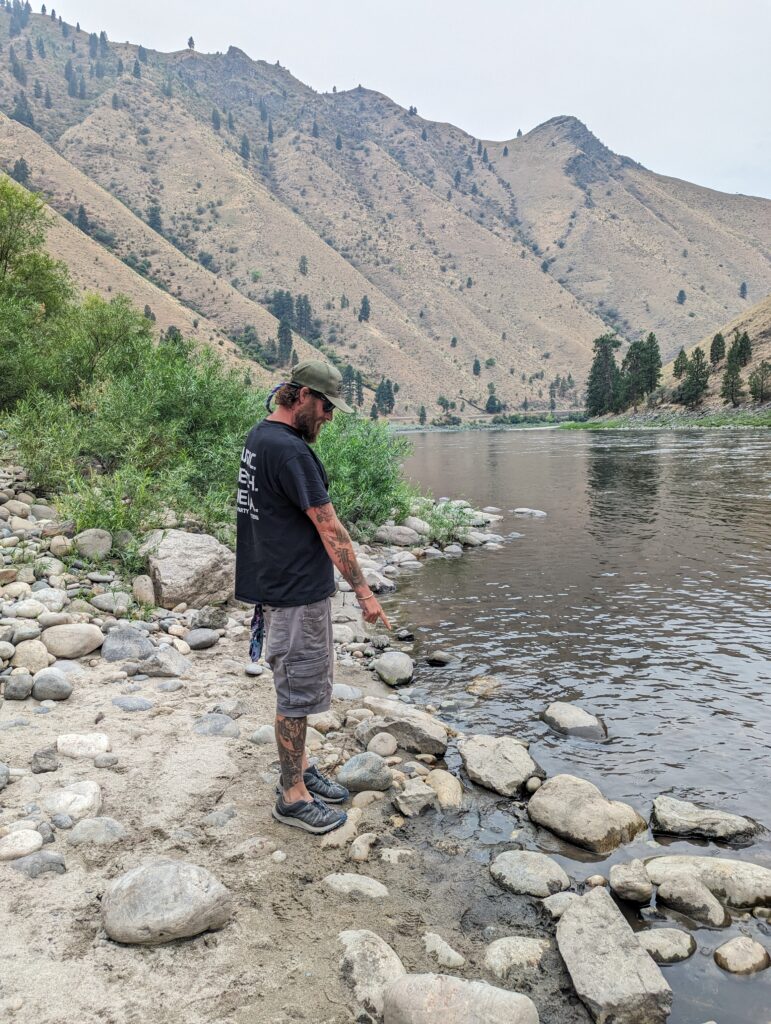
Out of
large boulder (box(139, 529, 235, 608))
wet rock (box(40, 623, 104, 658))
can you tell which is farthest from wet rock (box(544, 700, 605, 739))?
wet rock (box(40, 623, 104, 658))

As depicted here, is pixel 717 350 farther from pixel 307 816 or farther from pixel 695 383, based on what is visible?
pixel 307 816

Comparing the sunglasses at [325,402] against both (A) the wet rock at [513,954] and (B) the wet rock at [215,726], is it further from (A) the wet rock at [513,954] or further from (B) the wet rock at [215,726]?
(A) the wet rock at [513,954]

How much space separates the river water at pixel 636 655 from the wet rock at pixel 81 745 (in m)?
2.99

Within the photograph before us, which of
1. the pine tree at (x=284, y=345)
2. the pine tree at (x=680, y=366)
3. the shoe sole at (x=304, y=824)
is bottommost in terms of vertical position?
the shoe sole at (x=304, y=824)

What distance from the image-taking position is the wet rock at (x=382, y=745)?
19.0 feet

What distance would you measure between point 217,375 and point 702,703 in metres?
12.9

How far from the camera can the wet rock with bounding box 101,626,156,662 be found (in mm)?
7023

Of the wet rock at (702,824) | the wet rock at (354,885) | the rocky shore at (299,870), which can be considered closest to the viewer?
the rocky shore at (299,870)

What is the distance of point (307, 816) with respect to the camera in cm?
443

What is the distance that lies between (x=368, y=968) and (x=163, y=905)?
107 cm

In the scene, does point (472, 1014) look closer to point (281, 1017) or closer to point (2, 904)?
point (281, 1017)

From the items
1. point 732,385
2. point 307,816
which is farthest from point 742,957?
point 732,385

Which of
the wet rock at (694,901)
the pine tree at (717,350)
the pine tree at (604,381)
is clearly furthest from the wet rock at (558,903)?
the pine tree at (604,381)

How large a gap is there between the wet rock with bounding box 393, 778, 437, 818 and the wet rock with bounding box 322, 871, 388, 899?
913 mm
